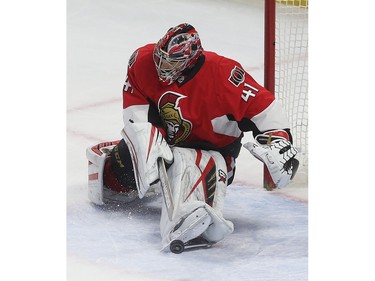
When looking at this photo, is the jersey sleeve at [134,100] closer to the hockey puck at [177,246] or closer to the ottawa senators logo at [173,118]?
the ottawa senators logo at [173,118]

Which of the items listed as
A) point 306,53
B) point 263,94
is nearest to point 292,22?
point 306,53

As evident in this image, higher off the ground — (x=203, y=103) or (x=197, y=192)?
(x=203, y=103)

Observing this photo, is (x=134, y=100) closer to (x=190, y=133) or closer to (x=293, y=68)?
(x=190, y=133)

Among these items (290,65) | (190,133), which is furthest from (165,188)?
(290,65)

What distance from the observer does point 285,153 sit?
14.0 feet

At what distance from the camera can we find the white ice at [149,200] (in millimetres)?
4188

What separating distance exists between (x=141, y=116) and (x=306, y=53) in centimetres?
82

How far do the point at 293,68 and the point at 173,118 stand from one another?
2.41 ft

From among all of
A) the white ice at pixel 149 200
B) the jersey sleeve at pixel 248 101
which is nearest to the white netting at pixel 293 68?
the white ice at pixel 149 200

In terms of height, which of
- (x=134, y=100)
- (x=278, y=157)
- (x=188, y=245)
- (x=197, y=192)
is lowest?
(x=188, y=245)

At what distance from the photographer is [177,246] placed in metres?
4.21

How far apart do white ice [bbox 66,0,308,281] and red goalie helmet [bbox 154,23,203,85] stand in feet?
1.71

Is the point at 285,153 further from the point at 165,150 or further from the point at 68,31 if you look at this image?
the point at 68,31

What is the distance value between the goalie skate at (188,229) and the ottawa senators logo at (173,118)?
13.2 inches
